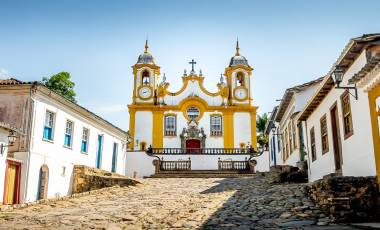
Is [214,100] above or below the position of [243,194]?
above

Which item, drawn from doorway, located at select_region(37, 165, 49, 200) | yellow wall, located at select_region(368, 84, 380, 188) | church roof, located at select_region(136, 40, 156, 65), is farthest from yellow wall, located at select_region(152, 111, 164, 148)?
yellow wall, located at select_region(368, 84, 380, 188)

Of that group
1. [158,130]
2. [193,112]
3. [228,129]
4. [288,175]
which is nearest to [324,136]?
[288,175]

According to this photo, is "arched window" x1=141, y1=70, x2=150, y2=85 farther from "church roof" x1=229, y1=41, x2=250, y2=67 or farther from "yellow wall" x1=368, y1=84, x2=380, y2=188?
"yellow wall" x1=368, y1=84, x2=380, y2=188

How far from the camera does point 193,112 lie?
38500 mm

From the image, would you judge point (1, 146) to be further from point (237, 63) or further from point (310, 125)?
point (237, 63)

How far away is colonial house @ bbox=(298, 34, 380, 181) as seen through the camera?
28.4ft

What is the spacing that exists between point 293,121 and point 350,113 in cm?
978

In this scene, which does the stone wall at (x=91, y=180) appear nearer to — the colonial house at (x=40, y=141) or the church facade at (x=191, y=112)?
the colonial house at (x=40, y=141)

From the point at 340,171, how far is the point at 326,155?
5.04ft

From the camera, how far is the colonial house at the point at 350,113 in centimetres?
865

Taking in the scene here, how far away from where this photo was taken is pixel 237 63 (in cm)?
4056

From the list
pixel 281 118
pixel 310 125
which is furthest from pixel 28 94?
pixel 281 118

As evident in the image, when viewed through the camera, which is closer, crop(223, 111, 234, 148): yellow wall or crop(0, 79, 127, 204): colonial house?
crop(0, 79, 127, 204): colonial house

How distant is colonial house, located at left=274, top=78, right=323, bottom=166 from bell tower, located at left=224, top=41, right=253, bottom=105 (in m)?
13.7
